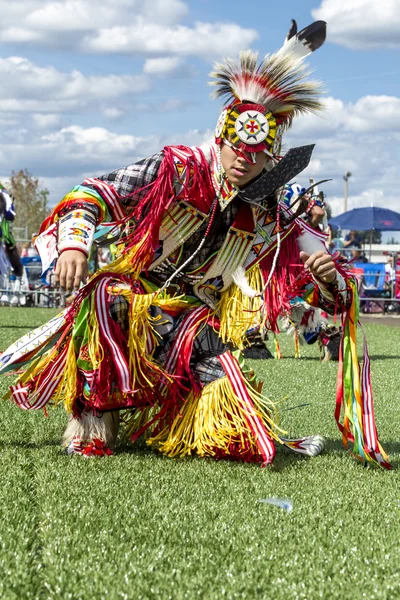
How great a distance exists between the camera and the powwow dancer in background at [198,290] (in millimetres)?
3602

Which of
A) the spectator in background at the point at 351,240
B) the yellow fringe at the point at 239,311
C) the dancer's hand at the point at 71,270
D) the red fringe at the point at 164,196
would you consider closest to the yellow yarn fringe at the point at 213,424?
the yellow fringe at the point at 239,311

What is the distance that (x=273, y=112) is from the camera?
12.2ft

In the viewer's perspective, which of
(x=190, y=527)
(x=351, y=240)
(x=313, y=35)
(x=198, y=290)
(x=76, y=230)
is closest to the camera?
(x=190, y=527)

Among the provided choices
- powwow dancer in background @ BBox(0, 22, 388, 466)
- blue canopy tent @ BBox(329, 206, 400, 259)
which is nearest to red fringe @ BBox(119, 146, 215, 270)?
powwow dancer in background @ BBox(0, 22, 388, 466)

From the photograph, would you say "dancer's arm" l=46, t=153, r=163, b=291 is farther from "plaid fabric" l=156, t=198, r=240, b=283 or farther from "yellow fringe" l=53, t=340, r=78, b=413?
"yellow fringe" l=53, t=340, r=78, b=413

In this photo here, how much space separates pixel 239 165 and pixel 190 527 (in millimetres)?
1555

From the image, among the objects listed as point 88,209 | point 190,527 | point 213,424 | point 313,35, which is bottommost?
point 190,527

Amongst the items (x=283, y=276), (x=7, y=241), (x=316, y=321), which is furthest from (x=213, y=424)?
(x=7, y=241)

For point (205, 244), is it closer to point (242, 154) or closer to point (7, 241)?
point (242, 154)

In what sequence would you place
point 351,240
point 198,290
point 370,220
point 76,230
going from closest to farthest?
1. point 76,230
2. point 198,290
3. point 351,240
4. point 370,220

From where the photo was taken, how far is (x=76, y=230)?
133 inches

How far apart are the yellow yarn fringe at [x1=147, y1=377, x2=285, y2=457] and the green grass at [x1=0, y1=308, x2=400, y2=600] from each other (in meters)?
0.07

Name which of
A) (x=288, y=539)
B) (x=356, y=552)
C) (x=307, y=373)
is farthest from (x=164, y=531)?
(x=307, y=373)

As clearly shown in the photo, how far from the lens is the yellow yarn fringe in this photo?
362 cm
